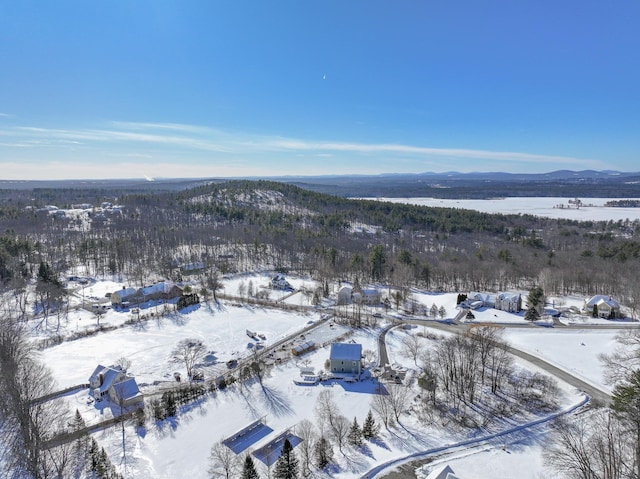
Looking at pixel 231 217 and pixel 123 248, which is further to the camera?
pixel 231 217

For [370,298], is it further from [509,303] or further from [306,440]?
[306,440]

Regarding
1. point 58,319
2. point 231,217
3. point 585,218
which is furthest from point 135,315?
point 585,218

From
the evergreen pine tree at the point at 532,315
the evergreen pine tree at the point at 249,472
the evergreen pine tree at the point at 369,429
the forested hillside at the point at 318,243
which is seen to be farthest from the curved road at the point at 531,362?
the forested hillside at the point at 318,243

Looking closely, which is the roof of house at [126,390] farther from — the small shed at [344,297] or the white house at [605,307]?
the white house at [605,307]

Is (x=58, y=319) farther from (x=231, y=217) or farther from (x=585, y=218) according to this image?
(x=585, y=218)

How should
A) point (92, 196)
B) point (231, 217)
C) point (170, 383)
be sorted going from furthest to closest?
point (92, 196)
point (231, 217)
point (170, 383)

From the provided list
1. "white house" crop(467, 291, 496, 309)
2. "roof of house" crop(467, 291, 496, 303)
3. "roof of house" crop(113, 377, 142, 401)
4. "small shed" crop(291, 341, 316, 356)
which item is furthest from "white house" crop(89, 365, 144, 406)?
"roof of house" crop(467, 291, 496, 303)
